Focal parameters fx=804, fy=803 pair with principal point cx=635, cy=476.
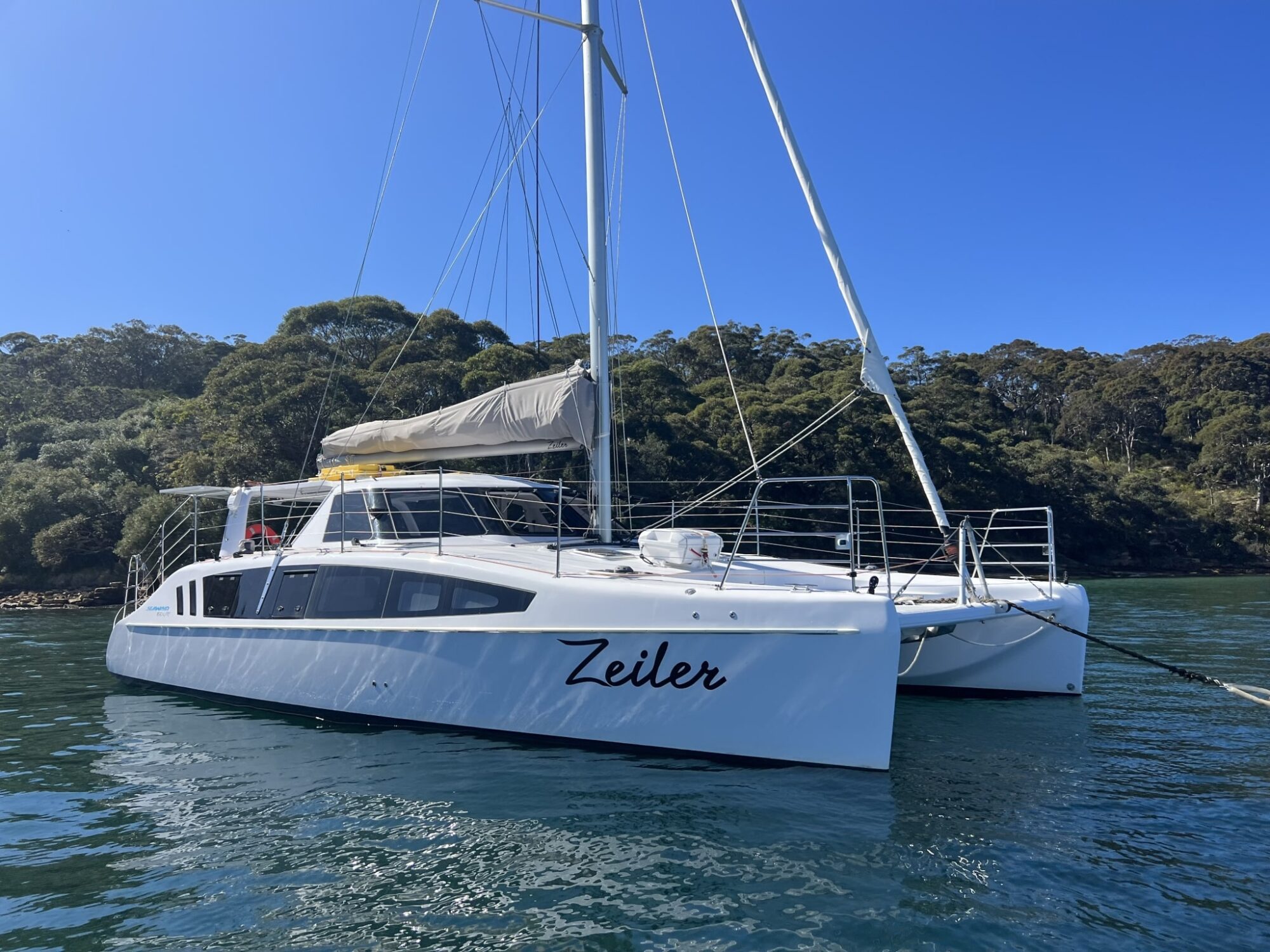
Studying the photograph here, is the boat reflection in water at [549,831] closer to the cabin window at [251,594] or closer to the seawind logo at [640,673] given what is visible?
the seawind logo at [640,673]

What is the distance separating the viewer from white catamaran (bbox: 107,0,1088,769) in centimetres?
569

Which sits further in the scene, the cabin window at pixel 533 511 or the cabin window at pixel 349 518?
the cabin window at pixel 533 511

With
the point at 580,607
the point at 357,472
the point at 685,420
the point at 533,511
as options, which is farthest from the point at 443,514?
the point at 685,420

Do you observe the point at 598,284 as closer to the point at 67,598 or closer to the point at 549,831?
the point at 549,831

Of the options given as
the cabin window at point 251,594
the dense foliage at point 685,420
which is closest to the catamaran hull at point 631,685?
the cabin window at point 251,594

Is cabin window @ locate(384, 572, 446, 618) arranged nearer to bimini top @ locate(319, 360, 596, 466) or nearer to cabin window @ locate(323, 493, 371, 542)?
cabin window @ locate(323, 493, 371, 542)

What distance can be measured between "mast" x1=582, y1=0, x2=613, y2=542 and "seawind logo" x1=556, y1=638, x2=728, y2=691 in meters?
2.71

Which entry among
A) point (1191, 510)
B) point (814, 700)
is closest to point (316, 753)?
point (814, 700)

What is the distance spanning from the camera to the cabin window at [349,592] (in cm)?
724

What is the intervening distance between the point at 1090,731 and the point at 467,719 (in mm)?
5328

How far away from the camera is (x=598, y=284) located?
877 centimetres

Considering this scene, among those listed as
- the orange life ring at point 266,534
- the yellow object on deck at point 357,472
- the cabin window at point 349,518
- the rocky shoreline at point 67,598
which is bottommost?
the rocky shoreline at point 67,598

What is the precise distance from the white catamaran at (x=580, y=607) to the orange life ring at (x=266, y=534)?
9 centimetres

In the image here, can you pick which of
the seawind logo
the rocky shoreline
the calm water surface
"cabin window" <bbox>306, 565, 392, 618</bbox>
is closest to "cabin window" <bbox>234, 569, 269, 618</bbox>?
"cabin window" <bbox>306, 565, 392, 618</bbox>
